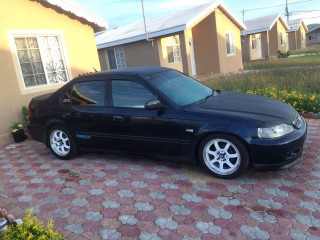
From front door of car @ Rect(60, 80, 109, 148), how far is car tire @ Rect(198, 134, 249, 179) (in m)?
1.67

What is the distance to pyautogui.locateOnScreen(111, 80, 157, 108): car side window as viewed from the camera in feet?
14.7

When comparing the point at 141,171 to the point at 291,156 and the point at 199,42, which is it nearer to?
the point at 291,156

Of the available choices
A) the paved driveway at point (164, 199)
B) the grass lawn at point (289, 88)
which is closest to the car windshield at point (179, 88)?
the paved driveway at point (164, 199)

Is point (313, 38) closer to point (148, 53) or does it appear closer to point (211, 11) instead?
point (211, 11)

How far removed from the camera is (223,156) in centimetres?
400

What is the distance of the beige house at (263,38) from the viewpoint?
29047mm

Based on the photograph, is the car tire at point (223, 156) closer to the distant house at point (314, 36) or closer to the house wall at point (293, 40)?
the house wall at point (293, 40)

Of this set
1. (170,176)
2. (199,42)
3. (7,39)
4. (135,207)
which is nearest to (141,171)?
(170,176)

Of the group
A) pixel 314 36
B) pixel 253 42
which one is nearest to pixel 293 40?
pixel 253 42

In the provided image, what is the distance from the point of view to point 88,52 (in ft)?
29.5

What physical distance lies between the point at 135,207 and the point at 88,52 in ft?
21.2

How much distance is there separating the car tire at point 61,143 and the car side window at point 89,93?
602 mm

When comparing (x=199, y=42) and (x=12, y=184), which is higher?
(x=199, y=42)

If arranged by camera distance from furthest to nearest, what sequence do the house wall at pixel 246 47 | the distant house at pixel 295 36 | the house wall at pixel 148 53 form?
the distant house at pixel 295 36
the house wall at pixel 246 47
the house wall at pixel 148 53
